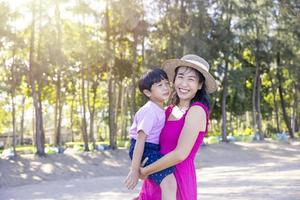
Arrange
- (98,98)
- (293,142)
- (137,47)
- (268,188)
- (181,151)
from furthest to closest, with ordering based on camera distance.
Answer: (98,98) < (293,142) < (137,47) < (268,188) < (181,151)

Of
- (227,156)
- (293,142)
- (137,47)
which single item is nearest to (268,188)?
(227,156)

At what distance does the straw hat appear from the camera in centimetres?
257

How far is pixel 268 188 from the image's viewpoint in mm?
11812

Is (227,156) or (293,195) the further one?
(227,156)

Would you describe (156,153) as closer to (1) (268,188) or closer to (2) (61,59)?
(1) (268,188)

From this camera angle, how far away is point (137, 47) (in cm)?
3142

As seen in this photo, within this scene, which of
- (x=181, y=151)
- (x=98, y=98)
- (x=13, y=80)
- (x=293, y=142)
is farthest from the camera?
(x=98, y=98)

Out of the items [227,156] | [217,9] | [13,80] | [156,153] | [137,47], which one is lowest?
[227,156]

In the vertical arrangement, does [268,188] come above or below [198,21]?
below

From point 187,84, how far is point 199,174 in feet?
55.5

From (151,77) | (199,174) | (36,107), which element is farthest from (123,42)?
(151,77)

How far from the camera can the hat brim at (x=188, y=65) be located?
2.57 metres

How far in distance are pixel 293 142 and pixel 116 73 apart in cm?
1268

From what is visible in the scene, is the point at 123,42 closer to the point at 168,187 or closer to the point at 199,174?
the point at 199,174
